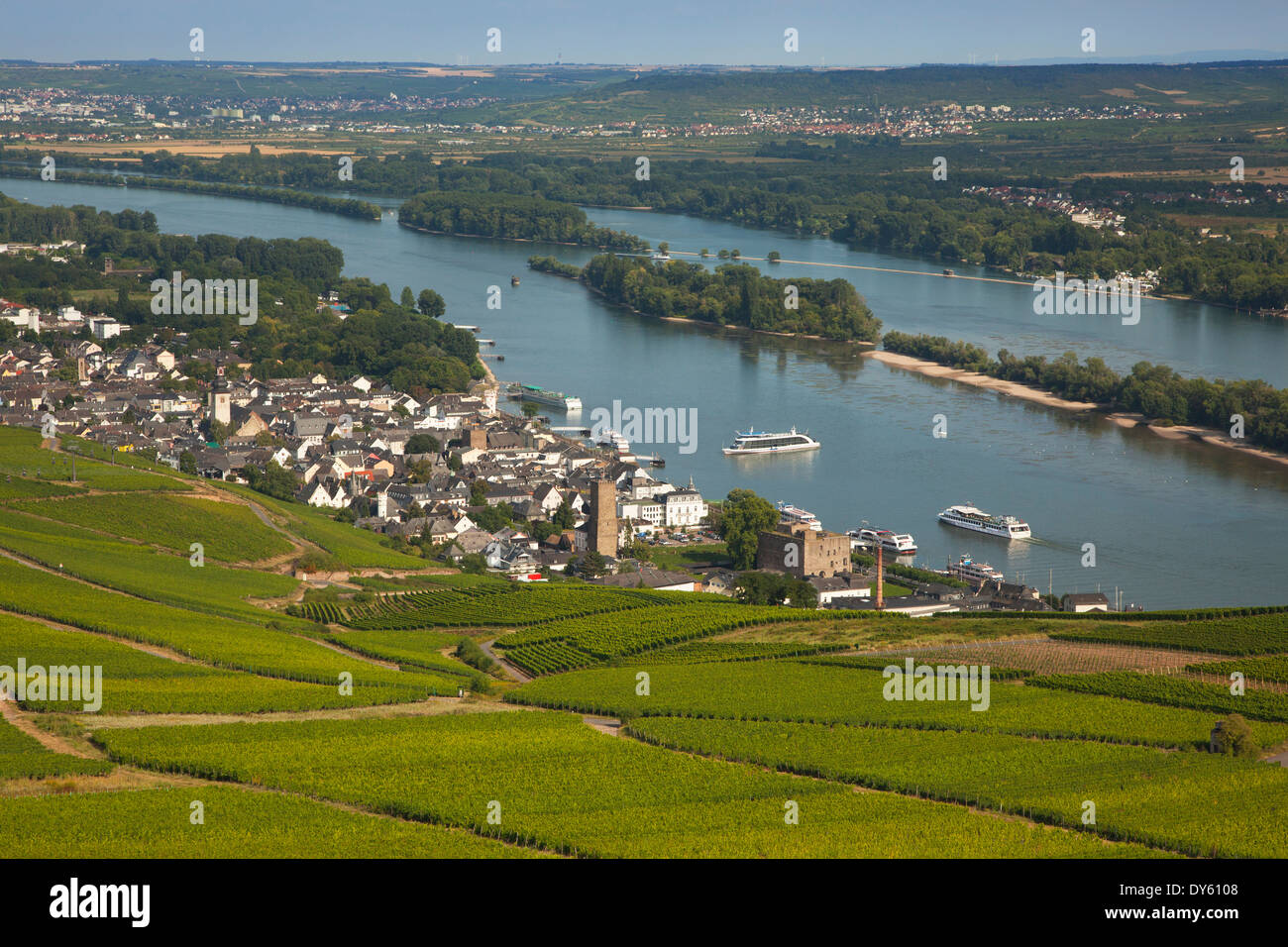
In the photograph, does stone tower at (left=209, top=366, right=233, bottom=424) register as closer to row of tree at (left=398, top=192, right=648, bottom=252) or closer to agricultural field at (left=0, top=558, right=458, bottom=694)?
agricultural field at (left=0, top=558, right=458, bottom=694)

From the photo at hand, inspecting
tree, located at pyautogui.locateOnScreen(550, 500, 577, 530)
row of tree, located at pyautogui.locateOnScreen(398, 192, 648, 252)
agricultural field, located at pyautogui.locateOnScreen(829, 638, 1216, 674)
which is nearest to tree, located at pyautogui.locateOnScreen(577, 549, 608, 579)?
tree, located at pyautogui.locateOnScreen(550, 500, 577, 530)

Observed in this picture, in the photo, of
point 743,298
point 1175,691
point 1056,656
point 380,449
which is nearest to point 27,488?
point 380,449

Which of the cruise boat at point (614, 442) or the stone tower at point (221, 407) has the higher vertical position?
the stone tower at point (221, 407)

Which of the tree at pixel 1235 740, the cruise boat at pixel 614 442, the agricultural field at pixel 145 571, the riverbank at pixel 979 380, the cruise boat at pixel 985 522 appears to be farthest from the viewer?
the riverbank at pixel 979 380

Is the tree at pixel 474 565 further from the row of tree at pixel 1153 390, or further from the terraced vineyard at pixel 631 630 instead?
the row of tree at pixel 1153 390

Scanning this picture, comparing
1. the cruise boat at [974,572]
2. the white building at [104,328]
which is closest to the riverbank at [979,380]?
the cruise boat at [974,572]

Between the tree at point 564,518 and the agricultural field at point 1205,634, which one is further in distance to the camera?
→ the tree at point 564,518

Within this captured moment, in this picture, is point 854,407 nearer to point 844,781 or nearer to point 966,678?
point 966,678
